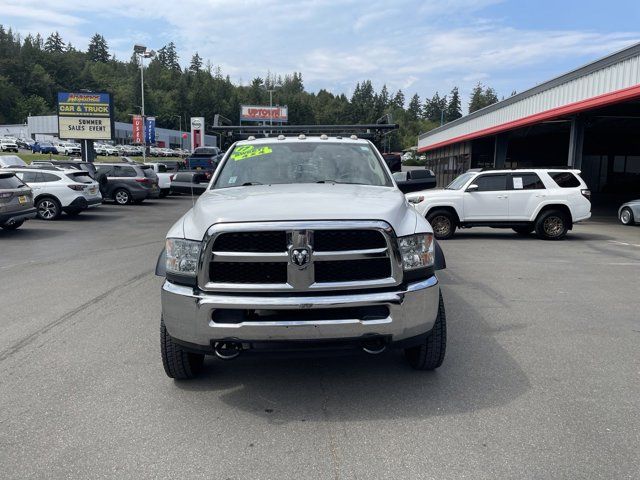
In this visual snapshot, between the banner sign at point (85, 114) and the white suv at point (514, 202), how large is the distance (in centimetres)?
2674

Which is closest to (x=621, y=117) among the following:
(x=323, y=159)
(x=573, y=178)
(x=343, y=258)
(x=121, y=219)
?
(x=573, y=178)

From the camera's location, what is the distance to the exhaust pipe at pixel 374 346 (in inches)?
143

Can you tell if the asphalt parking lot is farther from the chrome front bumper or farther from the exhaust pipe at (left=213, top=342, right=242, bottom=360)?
the chrome front bumper

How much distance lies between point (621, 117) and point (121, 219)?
2118 centimetres

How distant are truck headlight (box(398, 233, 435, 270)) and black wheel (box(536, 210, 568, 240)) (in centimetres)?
1097

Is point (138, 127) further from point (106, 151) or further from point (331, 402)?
point (331, 402)

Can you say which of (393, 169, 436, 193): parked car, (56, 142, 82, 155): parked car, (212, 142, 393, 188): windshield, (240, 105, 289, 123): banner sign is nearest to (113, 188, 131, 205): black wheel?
(212, 142, 393, 188): windshield

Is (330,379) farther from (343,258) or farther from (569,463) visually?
(569,463)

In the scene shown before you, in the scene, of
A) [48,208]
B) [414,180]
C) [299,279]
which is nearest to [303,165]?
[414,180]

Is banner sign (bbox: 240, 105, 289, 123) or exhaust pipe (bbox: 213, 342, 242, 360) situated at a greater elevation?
banner sign (bbox: 240, 105, 289, 123)

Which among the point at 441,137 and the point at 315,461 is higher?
the point at 441,137

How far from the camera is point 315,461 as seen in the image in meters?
3.13

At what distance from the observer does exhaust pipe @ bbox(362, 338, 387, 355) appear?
3635 millimetres

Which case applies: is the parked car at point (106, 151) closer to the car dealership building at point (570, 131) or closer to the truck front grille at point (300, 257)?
the car dealership building at point (570, 131)
